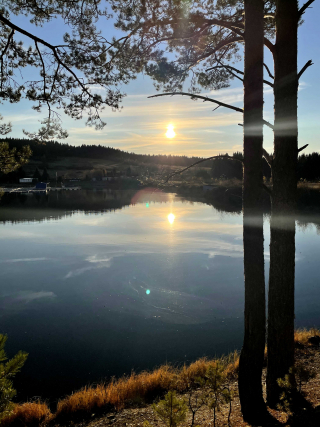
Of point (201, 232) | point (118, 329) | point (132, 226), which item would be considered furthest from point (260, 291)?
point (132, 226)

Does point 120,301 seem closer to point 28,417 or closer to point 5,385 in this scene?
point 28,417

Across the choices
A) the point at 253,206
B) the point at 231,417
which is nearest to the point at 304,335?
the point at 231,417

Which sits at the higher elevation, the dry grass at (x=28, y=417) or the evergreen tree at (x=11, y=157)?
the evergreen tree at (x=11, y=157)

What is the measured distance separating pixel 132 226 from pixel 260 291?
686 inches

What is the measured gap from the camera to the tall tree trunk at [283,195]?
12.3ft

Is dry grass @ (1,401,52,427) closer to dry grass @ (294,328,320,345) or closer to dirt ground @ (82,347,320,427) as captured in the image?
dirt ground @ (82,347,320,427)

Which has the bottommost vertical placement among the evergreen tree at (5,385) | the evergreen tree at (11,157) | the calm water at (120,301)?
the calm water at (120,301)

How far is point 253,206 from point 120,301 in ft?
18.8

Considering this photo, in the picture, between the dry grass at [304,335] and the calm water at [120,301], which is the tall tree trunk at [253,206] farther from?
the dry grass at [304,335]

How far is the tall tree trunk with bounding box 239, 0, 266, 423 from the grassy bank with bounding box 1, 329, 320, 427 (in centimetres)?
67

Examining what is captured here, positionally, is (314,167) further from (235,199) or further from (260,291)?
(260,291)

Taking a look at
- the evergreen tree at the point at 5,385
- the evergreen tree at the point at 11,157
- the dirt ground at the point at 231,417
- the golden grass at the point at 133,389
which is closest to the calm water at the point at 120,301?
the golden grass at the point at 133,389

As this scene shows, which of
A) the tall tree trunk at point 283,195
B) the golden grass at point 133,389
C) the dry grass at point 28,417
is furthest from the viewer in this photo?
the golden grass at point 133,389

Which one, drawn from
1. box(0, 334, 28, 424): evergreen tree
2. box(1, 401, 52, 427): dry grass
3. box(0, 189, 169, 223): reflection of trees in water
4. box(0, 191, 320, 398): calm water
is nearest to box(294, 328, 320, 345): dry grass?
box(0, 191, 320, 398): calm water
